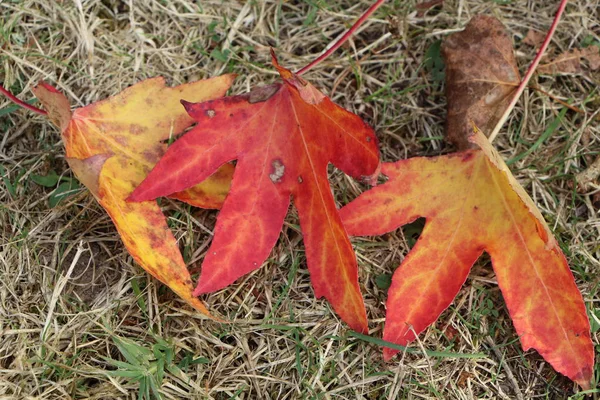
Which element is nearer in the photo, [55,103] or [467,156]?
[55,103]

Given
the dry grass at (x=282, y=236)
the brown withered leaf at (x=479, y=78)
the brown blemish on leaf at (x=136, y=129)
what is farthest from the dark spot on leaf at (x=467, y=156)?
the brown blemish on leaf at (x=136, y=129)

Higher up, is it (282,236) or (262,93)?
(262,93)

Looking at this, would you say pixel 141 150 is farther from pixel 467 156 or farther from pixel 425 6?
pixel 425 6

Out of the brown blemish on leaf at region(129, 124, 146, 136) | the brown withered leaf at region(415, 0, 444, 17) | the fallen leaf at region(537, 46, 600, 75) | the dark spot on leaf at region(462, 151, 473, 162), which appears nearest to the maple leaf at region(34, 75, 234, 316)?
the brown blemish on leaf at region(129, 124, 146, 136)

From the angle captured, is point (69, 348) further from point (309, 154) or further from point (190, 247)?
point (309, 154)

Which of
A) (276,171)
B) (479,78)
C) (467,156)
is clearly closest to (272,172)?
(276,171)

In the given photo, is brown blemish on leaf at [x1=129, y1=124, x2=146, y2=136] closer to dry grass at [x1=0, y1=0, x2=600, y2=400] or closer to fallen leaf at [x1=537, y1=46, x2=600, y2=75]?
dry grass at [x1=0, y1=0, x2=600, y2=400]

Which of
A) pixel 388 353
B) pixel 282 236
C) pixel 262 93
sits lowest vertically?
pixel 388 353
